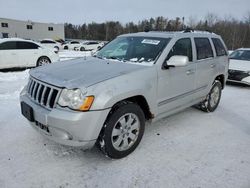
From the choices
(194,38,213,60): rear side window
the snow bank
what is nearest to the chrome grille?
the snow bank

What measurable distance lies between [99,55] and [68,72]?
4.21ft

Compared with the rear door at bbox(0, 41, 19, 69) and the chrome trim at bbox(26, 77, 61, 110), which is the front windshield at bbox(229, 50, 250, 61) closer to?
the chrome trim at bbox(26, 77, 61, 110)

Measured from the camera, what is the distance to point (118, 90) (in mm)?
2832

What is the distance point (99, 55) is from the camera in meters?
4.32

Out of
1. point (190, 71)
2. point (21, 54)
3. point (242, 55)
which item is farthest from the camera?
point (21, 54)

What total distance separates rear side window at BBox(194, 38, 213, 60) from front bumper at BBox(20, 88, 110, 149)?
2555 millimetres

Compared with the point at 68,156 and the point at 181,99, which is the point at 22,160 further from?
the point at 181,99

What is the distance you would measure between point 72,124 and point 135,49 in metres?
1.94

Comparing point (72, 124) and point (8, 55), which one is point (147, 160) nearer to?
point (72, 124)

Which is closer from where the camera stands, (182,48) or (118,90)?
(118,90)

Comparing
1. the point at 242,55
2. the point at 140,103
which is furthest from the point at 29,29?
the point at 140,103

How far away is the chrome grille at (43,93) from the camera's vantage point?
279 cm

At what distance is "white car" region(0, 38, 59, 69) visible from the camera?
9.64 meters

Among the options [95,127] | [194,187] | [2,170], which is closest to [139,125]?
[95,127]
